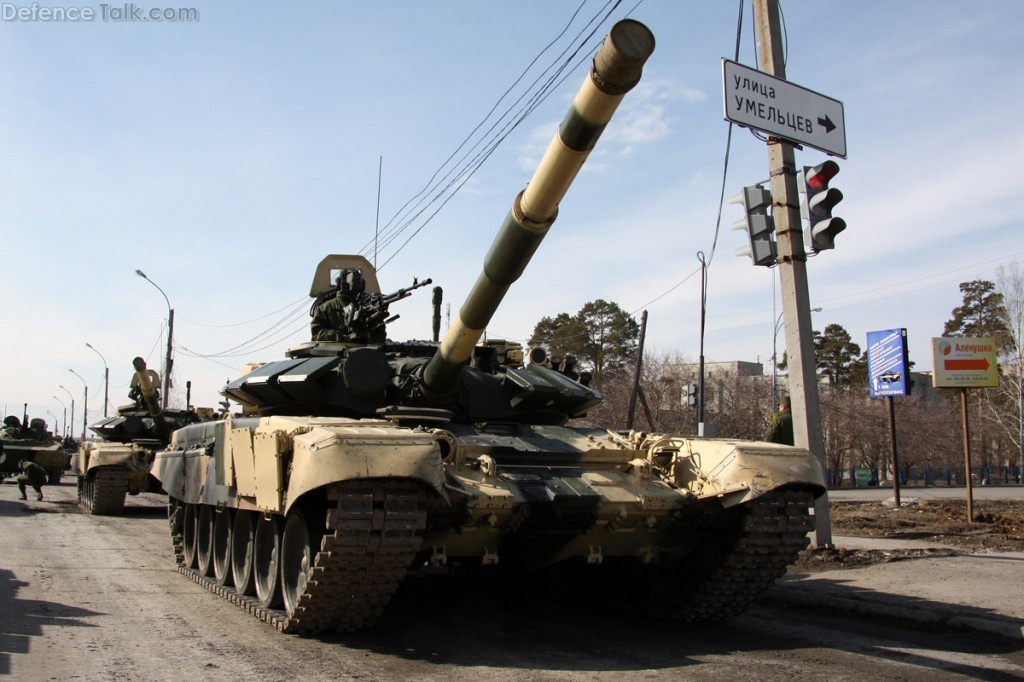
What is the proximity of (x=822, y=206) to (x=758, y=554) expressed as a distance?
438cm

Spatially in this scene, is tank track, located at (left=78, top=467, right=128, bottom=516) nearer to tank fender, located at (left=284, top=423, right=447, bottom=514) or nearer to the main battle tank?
the main battle tank

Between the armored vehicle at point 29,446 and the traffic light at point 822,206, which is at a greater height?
the traffic light at point 822,206

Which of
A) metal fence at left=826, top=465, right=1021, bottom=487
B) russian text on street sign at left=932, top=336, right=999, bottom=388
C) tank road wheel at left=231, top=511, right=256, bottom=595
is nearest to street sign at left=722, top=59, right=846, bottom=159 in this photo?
tank road wheel at left=231, top=511, right=256, bottom=595

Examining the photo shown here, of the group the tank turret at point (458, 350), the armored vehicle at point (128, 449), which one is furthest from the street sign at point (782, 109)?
the armored vehicle at point (128, 449)

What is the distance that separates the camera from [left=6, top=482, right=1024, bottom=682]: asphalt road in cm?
578

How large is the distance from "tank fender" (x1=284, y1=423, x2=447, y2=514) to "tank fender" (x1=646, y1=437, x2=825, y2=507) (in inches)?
85.6

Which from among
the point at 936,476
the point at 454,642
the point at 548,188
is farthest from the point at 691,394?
the point at 936,476

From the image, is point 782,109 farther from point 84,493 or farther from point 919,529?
point 84,493

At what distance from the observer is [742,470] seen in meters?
6.98

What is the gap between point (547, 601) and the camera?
351 inches

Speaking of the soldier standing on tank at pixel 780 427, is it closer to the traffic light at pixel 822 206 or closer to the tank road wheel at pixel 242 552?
the traffic light at pixel 822 206

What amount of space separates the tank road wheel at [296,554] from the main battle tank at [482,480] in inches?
0.7

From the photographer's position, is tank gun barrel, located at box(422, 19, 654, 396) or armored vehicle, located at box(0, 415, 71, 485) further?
armored vehicle, located at box(0, 415, 71, 485)

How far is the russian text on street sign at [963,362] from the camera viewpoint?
49.6 ft
